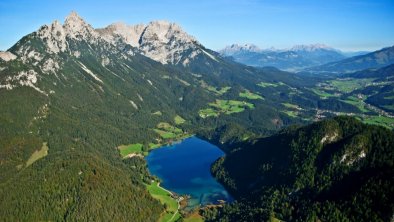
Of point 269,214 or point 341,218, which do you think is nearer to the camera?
point 341,218

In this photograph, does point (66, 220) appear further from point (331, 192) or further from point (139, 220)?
point (331, 192)

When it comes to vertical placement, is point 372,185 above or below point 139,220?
above

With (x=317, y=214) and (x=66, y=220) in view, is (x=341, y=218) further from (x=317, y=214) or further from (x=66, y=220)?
→ (x=66, y=220)

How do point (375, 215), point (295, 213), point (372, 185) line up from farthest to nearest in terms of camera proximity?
1. point (295, 213)
2. point (372, 185)
3. point (375, 215)

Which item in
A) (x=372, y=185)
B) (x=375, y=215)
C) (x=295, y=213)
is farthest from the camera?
(x=295, y=213)

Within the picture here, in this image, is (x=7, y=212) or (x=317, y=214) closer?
(x=317, y=214)

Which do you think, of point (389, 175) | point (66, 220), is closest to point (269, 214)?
point (389, 175)

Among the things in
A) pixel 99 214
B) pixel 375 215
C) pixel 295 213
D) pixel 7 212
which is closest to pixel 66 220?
pixel 99 214

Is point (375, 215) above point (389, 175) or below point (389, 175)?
below

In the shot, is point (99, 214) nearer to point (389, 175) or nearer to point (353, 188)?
point (353, 188)
